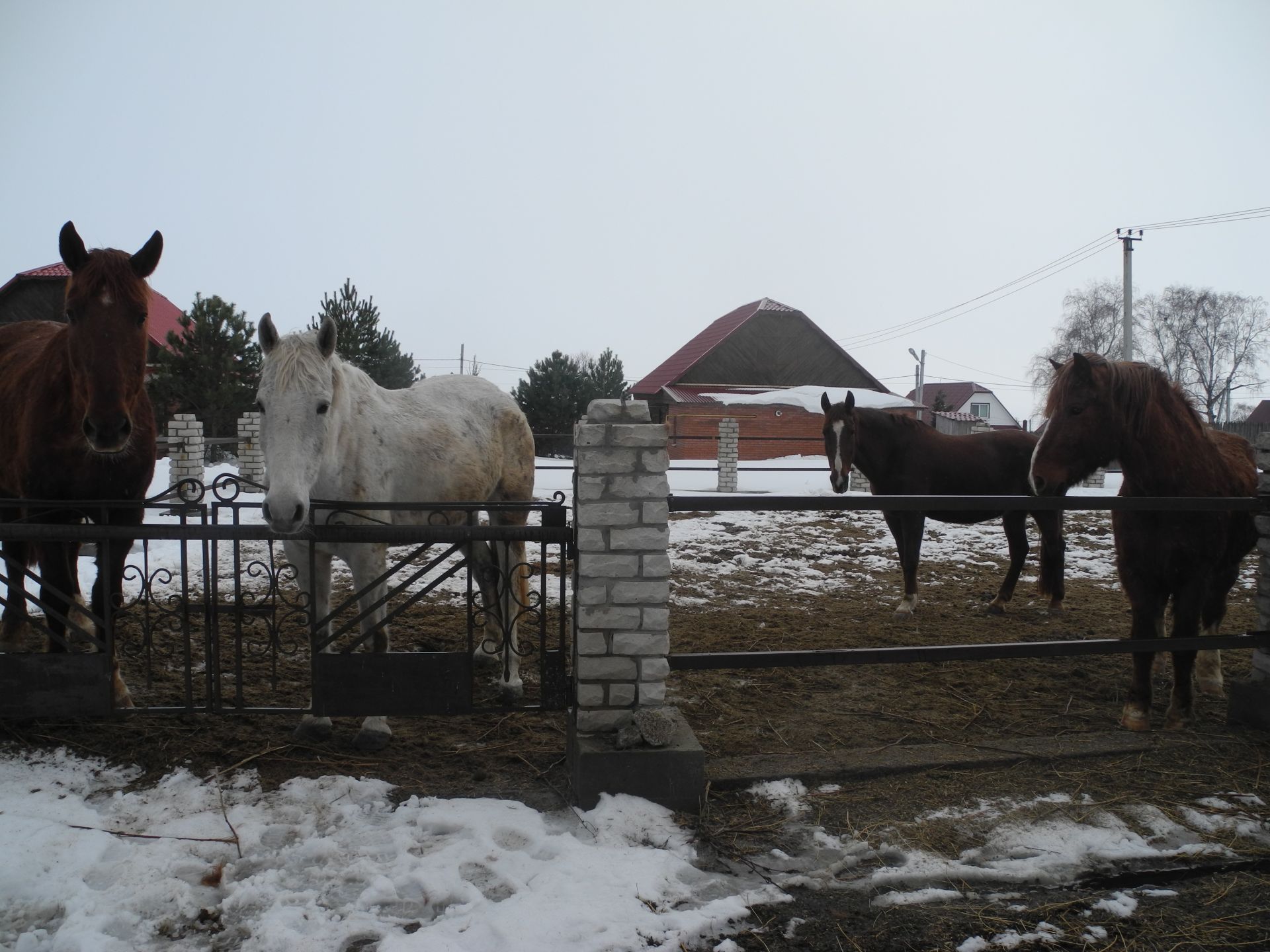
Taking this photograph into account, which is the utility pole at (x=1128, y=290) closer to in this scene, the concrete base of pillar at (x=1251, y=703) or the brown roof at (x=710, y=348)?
the brown roof at (x=710, y=348)

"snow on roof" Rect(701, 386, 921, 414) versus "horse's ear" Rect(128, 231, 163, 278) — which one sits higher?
"snow on roof" Rect(701, 386, 921, 414)

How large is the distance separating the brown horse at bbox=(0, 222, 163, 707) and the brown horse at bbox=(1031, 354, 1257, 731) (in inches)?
186

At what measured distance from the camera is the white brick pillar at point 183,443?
14.6 meters

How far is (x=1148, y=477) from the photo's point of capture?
4121 millimetres

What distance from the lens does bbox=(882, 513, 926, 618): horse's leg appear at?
21.8ft

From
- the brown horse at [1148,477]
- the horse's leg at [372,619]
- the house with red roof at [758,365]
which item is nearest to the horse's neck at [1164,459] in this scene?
the brown horse at [1148,477]

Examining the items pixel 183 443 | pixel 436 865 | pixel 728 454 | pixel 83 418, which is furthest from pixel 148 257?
pixel 728 454

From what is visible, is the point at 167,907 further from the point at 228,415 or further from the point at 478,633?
the point at 228,415

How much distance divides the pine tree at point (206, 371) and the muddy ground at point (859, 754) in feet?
A: 56.6

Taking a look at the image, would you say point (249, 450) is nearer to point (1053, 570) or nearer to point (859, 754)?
point (1053, 570)

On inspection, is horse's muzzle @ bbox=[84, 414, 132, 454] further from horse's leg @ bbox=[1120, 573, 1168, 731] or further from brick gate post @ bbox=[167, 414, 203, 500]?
brick gate post @ bbox=[167, 414, 203, 500]

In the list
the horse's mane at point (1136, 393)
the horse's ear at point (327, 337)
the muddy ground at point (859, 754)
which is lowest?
the muddy ground at point (859, 754)

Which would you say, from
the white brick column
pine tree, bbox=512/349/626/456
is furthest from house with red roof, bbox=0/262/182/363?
the white brick column

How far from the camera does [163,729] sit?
3.70 metres
